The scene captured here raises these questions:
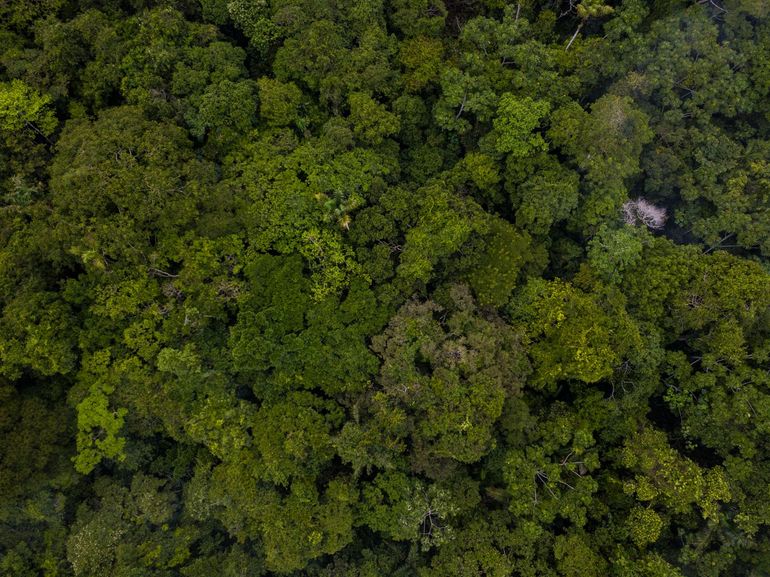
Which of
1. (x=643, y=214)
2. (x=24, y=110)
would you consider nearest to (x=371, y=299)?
(x=643, y=214)

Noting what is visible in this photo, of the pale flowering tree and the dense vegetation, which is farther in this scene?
the pale flowering tree

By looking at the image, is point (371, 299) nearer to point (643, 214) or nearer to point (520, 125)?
point (520, 125)

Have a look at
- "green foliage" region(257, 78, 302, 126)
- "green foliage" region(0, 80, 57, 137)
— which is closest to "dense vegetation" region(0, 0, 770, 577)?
"green foliage" region(0, 80, 57, 137)

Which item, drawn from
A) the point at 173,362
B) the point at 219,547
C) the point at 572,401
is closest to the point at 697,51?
the point at 572,401

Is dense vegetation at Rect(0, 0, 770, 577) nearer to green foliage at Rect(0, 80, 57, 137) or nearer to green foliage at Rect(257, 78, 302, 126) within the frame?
green foliage at Rect(0, 80, 57, 137)

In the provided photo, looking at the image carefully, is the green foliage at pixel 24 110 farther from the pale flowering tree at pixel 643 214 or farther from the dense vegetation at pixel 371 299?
the pale flowering tree at pixel 643 214

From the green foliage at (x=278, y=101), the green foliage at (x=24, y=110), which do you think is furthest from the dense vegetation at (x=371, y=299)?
the green foliage at (x=278, y=101)
